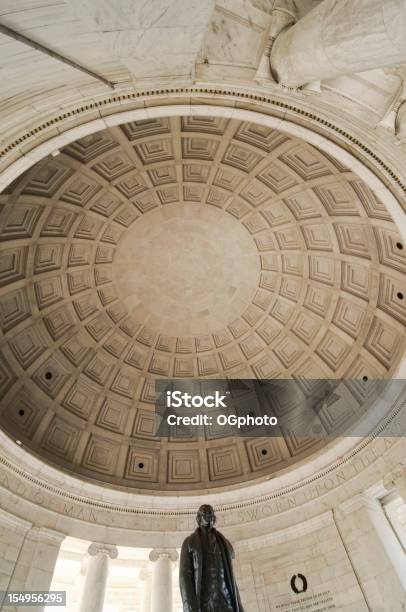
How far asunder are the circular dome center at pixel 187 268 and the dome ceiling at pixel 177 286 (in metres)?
0.05

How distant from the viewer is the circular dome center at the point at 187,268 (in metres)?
15.5

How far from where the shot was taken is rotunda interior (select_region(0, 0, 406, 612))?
6.26 meters

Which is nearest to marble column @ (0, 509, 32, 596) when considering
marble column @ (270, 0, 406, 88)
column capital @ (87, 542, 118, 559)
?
column capital @ (87, 542, 118, 559)

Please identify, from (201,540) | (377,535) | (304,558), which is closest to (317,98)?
(201,540)

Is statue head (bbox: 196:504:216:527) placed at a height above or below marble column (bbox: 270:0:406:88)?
below

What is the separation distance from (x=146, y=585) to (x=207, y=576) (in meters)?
9.74

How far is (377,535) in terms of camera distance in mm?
10805

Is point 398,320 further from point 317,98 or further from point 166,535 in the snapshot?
point 166,535

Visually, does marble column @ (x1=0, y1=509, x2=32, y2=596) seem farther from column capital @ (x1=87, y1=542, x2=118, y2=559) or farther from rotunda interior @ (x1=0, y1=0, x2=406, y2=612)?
column capital @ (x1=87, y1=542, x2=118, y2=559)

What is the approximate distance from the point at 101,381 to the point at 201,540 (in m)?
11.2

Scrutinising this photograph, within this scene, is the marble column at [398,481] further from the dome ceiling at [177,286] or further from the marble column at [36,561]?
the marble column at [36,561]

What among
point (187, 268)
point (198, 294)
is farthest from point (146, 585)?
point (187, 268)

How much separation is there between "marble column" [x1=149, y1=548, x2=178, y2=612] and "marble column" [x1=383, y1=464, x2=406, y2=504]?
6.83 meters

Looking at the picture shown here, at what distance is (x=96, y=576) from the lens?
11.5 m
